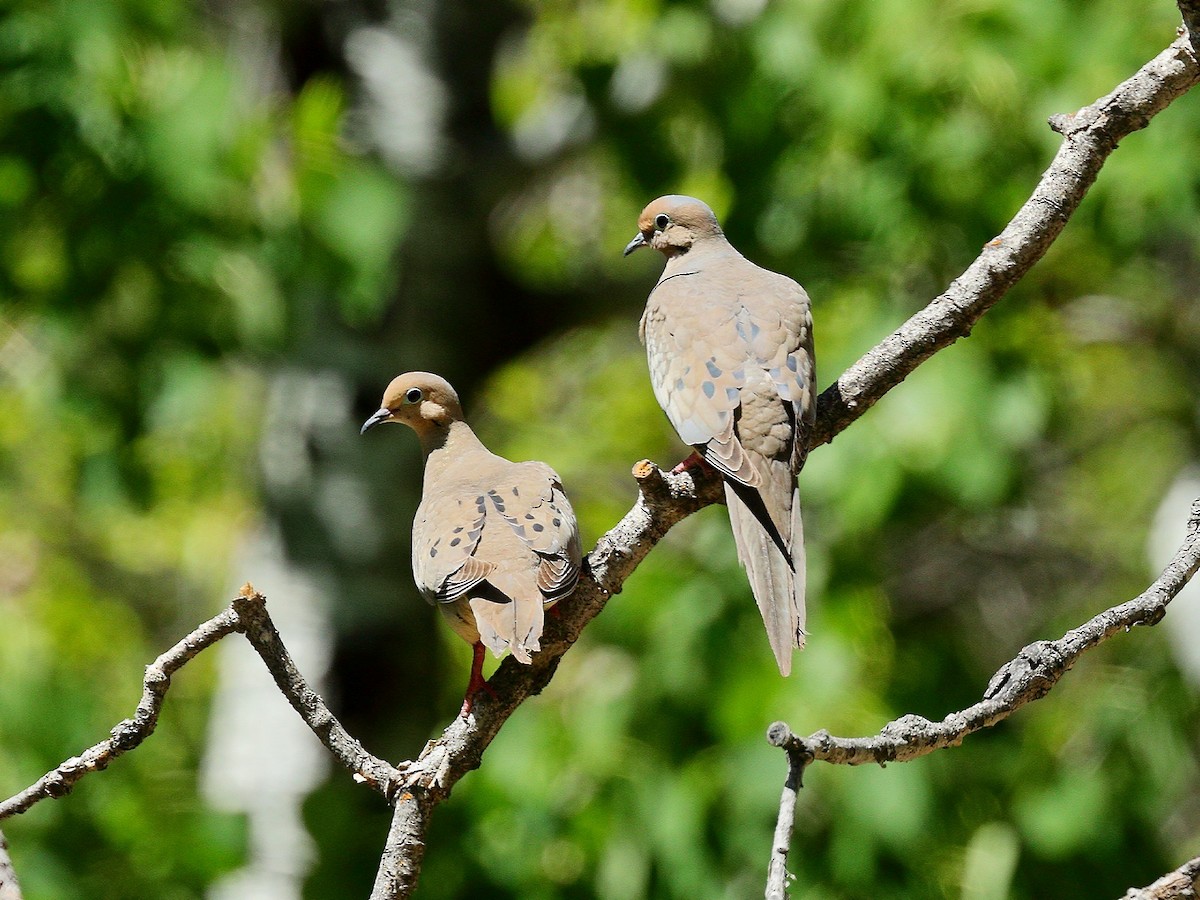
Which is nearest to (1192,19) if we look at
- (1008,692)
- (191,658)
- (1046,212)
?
(1046,212)

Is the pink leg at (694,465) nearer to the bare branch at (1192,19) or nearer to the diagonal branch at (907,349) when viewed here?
the diagonal branch at (907,349)

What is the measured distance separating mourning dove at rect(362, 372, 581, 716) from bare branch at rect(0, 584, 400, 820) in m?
0.23

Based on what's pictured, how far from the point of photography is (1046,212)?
2.19m

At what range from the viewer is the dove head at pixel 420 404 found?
2762mm

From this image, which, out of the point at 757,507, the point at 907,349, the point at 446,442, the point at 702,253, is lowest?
the point at 757,507

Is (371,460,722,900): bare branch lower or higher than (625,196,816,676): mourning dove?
lower

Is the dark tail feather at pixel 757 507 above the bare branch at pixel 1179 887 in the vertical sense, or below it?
above

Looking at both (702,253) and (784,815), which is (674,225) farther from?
(784,815)

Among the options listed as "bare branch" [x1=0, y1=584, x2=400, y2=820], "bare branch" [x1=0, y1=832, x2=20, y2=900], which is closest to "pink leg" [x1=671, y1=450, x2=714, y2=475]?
"bare branch" [x1=0, y1=584, x2=400, y2=820]

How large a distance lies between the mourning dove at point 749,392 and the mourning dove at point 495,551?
28 centimetres

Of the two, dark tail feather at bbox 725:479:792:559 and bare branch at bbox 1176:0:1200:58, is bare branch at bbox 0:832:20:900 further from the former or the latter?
bare branch at bbox 1176:0:1200:58

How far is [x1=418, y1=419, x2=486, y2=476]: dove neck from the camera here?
109 inches

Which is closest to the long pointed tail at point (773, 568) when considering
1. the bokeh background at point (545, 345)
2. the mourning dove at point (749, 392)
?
the mourning dove at point (749, 392)

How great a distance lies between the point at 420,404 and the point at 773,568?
873 mm
